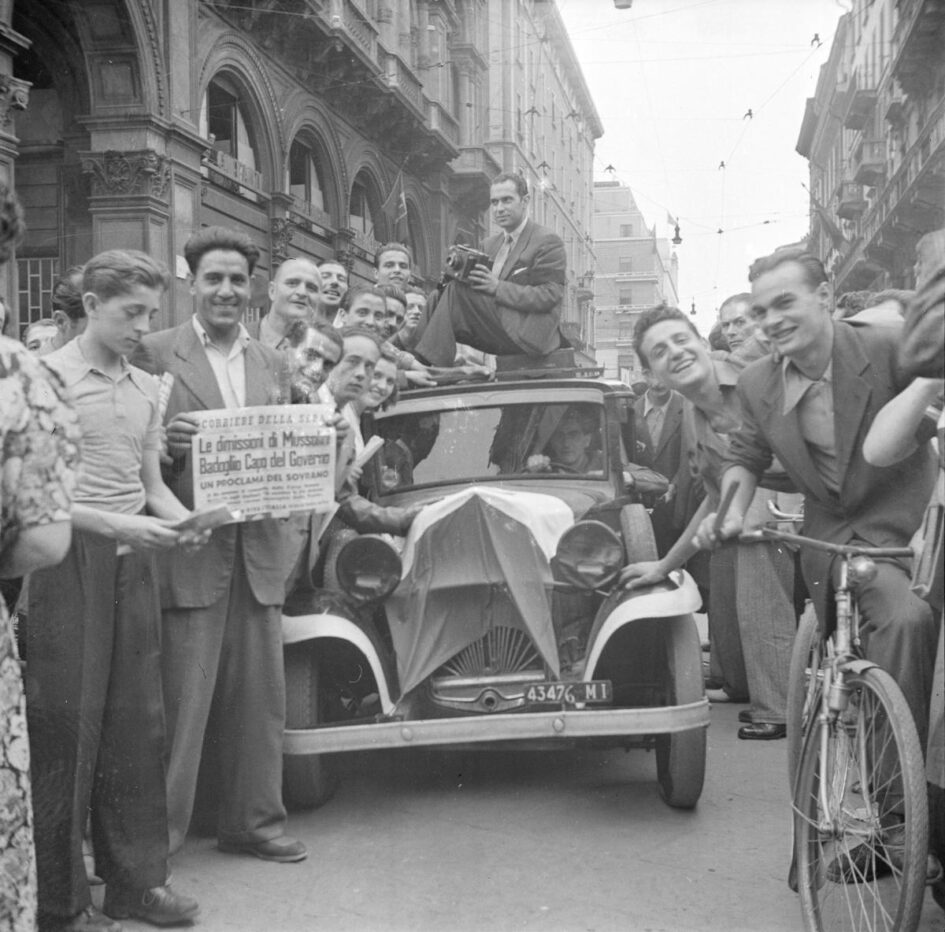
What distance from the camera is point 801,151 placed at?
57.2 metres

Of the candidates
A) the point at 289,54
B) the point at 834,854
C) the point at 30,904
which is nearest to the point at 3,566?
the point at 30,904

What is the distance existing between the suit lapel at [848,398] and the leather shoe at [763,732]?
2.74 meters

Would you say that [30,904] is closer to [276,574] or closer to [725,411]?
[276,574]

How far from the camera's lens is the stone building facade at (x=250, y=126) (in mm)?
13859

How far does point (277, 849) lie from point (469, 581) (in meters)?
1.22

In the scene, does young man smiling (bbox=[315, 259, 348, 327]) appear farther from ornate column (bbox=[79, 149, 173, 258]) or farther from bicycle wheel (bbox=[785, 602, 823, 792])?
ornate column (bbox=[79, 149, 173, 258])

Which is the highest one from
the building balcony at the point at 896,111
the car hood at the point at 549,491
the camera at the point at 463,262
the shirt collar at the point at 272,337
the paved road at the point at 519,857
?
the building balcony at the point at 896,111

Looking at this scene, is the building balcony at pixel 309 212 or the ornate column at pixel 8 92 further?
the building balcony at pixel 309 212

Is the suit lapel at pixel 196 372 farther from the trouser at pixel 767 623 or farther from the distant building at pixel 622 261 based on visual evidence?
the distant building at pixel 622 261

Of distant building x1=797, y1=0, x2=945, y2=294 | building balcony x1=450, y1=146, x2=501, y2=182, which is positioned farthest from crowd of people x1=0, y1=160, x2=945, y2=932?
building balcony x1=450, y1=146, x2=501, y2=182

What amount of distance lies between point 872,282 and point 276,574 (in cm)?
3702

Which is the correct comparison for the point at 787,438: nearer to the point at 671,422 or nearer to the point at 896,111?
the point at 671,422

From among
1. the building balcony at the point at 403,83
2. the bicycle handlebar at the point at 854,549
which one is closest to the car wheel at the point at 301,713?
the bicycle handlebar at the point at 854,549

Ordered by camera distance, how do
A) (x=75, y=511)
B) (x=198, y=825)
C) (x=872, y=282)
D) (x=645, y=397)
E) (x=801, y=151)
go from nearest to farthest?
(x=75, y=511) < (x=198, y=825) < (x=645, y=397) < (x=872, y=282) < (x=801, y=151)
